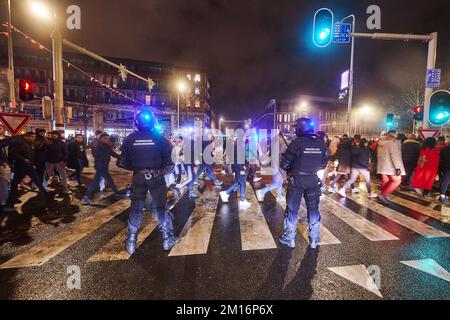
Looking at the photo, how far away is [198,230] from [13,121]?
→ 6443mm

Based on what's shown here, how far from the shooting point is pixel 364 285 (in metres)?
2.98

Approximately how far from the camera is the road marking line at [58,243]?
11.7ft

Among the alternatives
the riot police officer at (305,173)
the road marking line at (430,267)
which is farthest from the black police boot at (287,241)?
the road marking line at (430,267)

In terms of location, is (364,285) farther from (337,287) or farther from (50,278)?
(50,278)

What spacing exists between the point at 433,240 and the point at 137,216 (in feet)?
16.7

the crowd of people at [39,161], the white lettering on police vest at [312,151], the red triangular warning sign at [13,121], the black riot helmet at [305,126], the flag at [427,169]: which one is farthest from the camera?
the flag at [427,169]

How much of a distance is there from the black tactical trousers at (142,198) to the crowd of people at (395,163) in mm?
6060

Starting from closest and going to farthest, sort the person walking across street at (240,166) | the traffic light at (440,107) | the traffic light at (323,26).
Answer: the person walking across street at (240,166), the traffic light at (323,26), the traffic light at (440,107)

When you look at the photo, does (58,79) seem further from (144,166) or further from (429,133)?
(429,133)

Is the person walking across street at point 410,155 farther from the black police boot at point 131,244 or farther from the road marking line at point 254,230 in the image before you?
the black police boot at point 131,244

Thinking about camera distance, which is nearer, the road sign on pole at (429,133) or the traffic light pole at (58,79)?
the road sign on pole at (429,133)

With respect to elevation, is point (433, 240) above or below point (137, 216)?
below

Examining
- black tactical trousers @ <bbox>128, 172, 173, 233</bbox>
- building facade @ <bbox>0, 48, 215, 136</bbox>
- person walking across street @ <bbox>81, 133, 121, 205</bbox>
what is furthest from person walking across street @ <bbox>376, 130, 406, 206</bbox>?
building facade @ <bbox>0, 48, 215, 136</bbox>

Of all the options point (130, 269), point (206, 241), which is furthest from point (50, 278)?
point (206, 241)
